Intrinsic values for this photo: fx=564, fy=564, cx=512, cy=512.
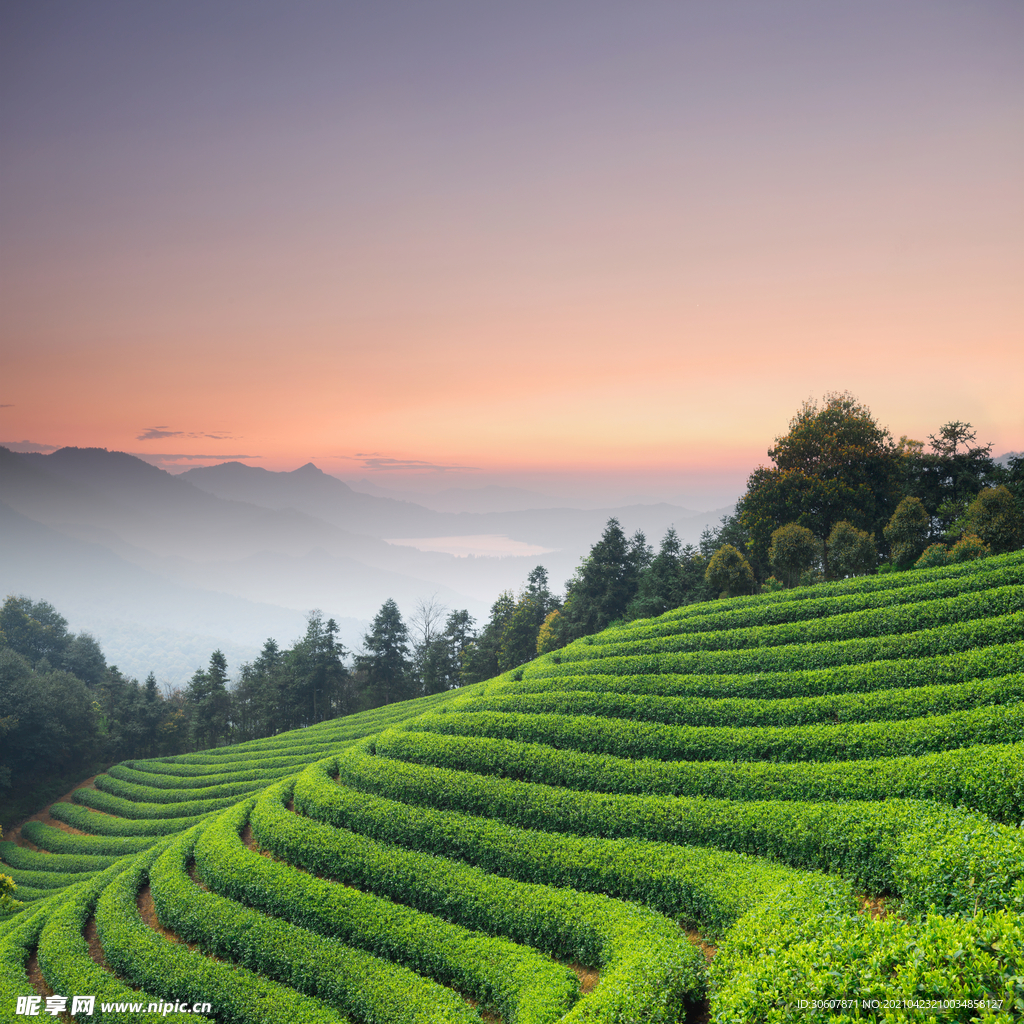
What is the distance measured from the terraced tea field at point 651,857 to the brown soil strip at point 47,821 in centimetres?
1211

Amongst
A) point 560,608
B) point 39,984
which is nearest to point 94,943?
point 39,984

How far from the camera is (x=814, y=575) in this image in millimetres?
40438

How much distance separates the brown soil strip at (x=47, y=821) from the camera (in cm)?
3456

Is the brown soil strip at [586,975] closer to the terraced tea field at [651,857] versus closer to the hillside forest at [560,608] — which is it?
the terraced tea field at [651,857]

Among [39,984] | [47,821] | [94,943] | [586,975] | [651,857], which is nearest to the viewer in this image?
[586,975]

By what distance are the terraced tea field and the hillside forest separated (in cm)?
1078

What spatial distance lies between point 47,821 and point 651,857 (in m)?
43.3

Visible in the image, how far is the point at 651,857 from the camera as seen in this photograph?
1373cm

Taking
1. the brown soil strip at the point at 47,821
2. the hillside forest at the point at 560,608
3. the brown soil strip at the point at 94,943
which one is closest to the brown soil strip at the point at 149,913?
the brown soil strip at the point at 94,943

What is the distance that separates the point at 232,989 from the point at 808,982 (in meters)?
13.3

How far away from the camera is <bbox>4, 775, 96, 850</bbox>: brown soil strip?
34.6m

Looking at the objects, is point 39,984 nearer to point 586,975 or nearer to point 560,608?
point 586,975

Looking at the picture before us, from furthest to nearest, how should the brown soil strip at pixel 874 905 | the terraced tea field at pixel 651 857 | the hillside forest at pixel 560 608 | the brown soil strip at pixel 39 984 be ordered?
the hillside forest at pixel 560 608 < the brown soil strip at pixel 39 984 < the brown soil strip at pixel 874 905 < the terraced tea field at pixel 651 857

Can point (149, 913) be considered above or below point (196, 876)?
below
